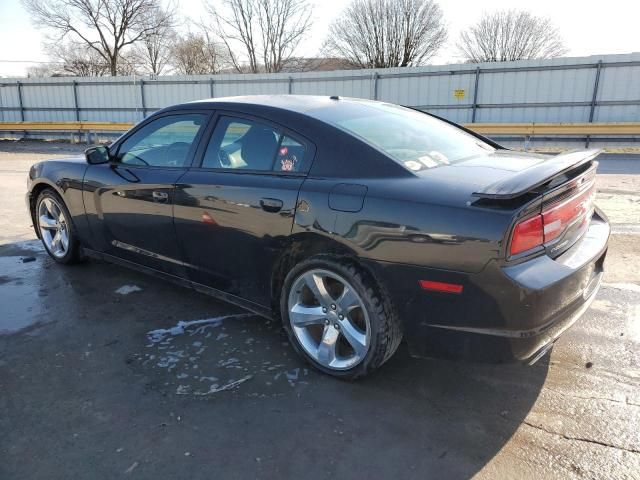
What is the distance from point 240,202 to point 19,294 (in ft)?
7.82

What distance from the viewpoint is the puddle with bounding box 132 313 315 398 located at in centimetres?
283

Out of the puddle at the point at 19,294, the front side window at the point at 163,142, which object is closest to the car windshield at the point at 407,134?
the front side window at the point at 163,142

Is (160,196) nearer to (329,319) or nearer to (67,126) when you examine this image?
(329,319)

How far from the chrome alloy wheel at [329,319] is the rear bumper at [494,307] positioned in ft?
0.90

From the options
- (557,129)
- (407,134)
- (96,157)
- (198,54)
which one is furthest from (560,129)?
(198,54)

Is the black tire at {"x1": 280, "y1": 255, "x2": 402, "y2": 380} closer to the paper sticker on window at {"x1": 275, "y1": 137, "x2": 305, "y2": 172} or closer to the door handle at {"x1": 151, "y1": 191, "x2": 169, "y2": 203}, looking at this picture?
the paper sticker on window at {"x1": 275, "y1": 137, "x2": 305, "y2": 172}

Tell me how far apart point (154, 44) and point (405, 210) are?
4285 centimetres

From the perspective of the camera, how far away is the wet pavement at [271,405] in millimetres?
2234

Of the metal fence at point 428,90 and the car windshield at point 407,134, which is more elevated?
the metal fence at point 428,90

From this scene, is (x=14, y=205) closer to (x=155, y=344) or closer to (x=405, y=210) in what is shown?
(x=155, y=344)

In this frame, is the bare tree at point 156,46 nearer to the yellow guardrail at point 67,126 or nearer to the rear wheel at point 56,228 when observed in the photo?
the yellow guardrail at point 67,126

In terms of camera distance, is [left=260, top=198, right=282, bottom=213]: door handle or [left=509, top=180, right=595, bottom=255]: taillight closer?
[left=509, top=180, right=595, bottom=255]: taillight

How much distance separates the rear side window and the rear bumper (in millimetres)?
913

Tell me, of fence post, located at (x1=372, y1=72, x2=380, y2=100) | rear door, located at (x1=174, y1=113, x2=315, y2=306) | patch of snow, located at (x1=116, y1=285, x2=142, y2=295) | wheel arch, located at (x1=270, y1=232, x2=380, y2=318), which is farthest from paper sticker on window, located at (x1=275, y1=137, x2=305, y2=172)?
fence post, located at (x1=372, y1=72, x2=380, y2=100)
